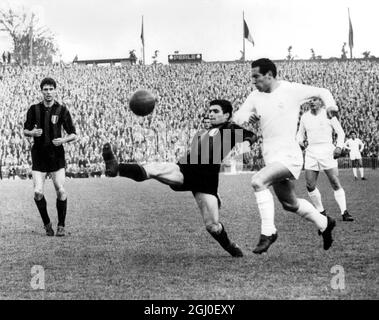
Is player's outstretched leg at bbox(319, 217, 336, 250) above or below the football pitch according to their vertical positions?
above

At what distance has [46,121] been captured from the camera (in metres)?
9.45

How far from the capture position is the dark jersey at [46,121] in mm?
9445

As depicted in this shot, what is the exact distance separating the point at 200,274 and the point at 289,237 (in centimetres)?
268

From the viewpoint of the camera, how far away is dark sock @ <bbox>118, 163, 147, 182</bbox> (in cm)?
683

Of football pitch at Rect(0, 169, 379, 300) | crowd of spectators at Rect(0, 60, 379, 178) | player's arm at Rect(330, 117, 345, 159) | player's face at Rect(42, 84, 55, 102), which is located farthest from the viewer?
crowd of spectators at Rect(0, 60, 379, 178)

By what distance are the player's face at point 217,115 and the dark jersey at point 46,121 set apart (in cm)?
321

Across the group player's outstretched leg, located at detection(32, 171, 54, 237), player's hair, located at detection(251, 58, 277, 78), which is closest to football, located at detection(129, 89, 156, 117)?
player's hair, located at detection(251, 58, 277, 78)

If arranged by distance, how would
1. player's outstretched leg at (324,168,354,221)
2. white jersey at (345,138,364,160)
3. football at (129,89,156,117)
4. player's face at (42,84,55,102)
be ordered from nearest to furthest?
football at (129,89,156,117) < player's face at (42,84,55,102) < player's outstretched leg at (324,168,354,221) < white jersey at (345,138,364,160)

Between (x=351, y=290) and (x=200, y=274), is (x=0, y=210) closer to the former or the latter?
(x=200, y=274)

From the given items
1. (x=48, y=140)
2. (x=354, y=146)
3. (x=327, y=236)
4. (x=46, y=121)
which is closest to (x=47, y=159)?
(x=48, y=140)

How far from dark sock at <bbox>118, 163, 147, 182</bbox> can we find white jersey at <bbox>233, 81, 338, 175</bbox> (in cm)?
110

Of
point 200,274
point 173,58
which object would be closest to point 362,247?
point 200,274

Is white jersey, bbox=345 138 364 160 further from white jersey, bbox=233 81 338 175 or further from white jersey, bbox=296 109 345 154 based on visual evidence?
white jersey, bbox=233 81 338 175

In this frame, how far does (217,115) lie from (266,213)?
1.13 m
